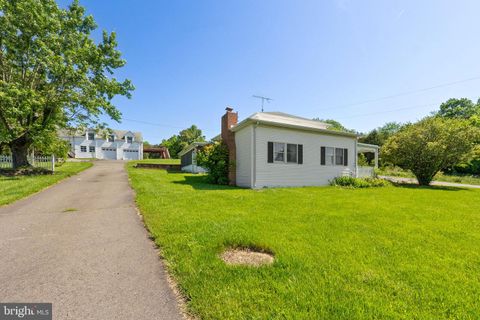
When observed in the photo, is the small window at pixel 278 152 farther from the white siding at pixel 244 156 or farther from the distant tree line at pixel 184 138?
the distant tree line at pixel 184 138

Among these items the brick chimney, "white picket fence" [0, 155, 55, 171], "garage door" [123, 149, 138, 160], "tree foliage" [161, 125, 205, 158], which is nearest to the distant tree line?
"tree foliage" [161, 125, 205, 158]

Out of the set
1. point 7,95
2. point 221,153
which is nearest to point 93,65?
point 7,95

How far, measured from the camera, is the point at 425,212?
649 cm

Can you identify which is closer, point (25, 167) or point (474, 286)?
point (474, 286)

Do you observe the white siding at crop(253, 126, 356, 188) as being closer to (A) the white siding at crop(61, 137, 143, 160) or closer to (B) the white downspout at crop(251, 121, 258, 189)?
(B) the white downspout at crop(251, 121, 258, 189)

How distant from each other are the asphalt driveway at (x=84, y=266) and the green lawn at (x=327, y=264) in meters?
0.33

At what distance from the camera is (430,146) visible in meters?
13.6

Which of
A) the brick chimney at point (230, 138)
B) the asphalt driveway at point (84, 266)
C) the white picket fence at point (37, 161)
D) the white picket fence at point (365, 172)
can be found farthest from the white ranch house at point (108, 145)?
the asphalt driveway at point (84, 266)

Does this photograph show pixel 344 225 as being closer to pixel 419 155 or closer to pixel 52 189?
pixel 52 189

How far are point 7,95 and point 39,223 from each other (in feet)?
37.0

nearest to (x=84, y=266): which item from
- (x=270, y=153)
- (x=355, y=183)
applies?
(x=270, y=153)

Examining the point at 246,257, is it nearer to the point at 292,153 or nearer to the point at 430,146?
the point at 292,153

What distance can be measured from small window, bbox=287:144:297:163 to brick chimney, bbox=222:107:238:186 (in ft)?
9.78

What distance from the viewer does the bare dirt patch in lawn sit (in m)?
3.24
